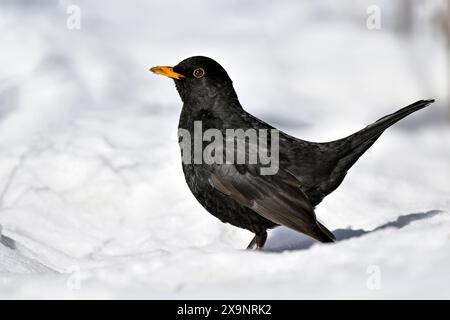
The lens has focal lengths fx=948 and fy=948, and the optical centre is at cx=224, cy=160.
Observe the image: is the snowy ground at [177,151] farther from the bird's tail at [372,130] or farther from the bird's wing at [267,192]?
the bird's tail at [372,130]

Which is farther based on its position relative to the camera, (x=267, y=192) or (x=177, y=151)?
(x=177, y=151)

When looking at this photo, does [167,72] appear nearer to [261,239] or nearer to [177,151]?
[261,239]

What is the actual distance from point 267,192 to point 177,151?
8.76ft

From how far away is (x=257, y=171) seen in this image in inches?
206

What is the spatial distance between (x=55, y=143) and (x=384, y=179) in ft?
8.98

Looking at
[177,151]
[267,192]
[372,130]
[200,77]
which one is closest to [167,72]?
[200,77]

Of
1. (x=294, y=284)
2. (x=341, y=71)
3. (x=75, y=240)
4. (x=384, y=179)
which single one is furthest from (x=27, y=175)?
(x=341, y=71)

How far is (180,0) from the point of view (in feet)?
49.1

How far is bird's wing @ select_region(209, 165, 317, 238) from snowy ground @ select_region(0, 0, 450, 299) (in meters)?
0.38

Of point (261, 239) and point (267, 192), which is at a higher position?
A: point (267, 192)

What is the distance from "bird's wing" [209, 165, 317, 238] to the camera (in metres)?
5.05

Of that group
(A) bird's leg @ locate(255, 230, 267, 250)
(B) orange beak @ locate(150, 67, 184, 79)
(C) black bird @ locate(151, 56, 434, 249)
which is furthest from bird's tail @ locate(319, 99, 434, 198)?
(B) orange beak @ locate(150, 67, 184, 79)

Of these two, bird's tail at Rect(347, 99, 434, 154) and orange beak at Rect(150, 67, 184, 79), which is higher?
orange beak at Rect(150, 67, 184, 79)

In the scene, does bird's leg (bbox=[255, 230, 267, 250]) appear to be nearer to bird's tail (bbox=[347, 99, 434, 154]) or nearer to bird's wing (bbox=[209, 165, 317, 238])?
bird's wing (bbox=[209, 165, 317, 238])
